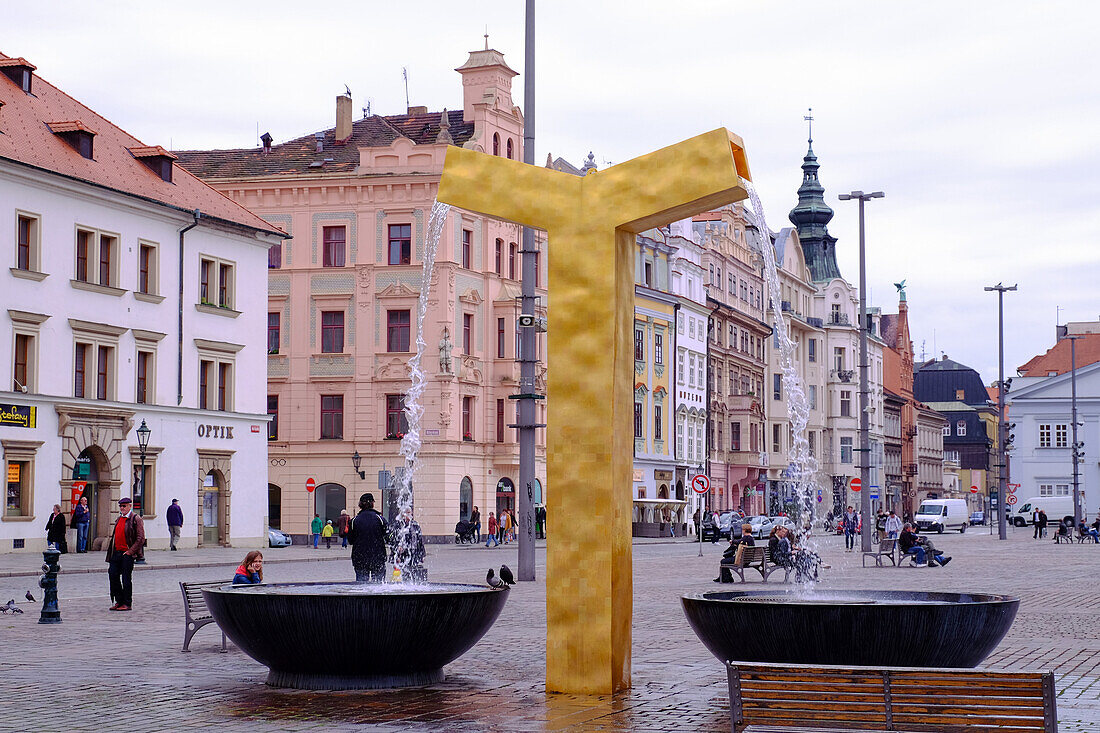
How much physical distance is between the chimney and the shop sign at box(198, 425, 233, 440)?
66.7ft

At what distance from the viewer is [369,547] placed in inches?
595

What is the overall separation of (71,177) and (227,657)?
2992 centimetres

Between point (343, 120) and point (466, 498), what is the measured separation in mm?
17924

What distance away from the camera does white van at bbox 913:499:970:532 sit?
90.2 metres

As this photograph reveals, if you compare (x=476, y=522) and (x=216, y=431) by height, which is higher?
(x=216, y=431)

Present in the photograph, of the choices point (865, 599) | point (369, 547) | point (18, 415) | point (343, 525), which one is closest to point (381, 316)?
point (343, 525)

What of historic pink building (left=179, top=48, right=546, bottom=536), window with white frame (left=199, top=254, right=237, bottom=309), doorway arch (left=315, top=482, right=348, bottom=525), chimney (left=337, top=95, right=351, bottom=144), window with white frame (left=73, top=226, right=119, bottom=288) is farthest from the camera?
chimney (left=337, top=95, right=351, bottom=144)

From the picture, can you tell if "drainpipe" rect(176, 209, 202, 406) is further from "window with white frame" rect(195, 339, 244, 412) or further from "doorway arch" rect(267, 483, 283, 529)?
"doorway arch" rect(267, 483, 283, 529)

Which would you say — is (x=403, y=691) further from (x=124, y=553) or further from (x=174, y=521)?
(x=174, y=521)

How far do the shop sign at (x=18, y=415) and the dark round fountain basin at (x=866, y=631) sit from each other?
107ft

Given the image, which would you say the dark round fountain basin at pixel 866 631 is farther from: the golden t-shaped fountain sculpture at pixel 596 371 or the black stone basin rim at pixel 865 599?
the golden t-shaped fountain sculpture at pixel 596 371

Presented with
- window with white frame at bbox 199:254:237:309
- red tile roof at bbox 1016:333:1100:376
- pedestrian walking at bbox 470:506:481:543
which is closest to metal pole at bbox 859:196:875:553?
pedestrian walking at bbox 470:506:481:543

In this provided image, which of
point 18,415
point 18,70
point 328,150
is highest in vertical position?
point 328,150

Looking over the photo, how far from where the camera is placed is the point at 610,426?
11625mm
